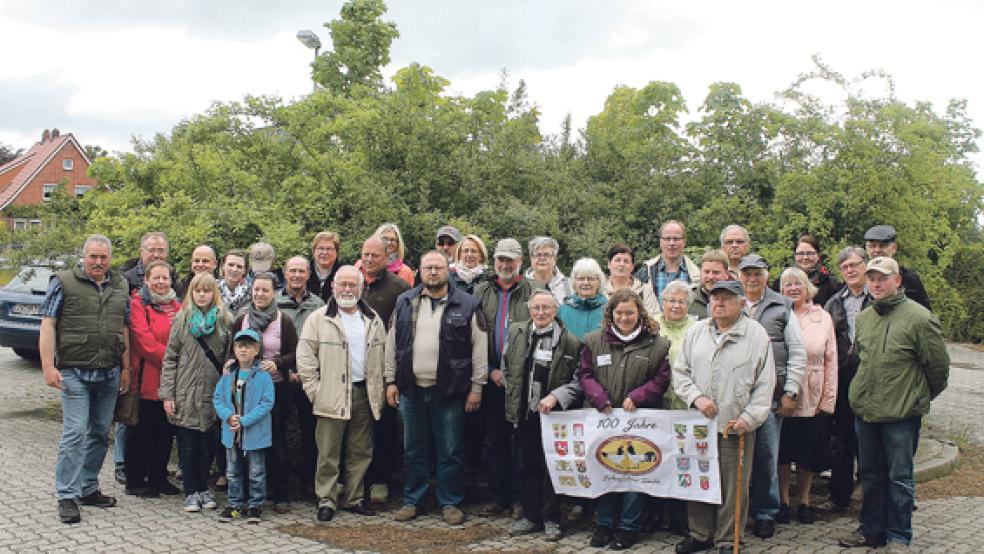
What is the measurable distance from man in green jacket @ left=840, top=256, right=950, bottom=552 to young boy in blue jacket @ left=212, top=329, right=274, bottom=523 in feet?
14.7

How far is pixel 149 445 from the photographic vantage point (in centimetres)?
706

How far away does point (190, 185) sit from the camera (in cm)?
1021

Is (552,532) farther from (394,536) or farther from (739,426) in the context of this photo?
(739,426)

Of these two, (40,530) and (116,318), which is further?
(116,318)

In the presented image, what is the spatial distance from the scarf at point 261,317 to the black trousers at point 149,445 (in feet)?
4.00

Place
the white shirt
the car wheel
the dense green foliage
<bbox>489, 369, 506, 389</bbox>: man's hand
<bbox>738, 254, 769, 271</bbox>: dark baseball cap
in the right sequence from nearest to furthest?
<bbox>738, 254, 769, 271</bbox>: dark baseball cap < <bbox>489, 369, 506, 389</bbox>: man's hand < the white shirt < the dense green foliage < the car wheel

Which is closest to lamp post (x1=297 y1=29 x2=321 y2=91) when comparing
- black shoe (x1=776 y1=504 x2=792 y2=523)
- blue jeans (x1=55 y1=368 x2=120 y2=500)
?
blue jeans (x1=55 y1=368 x2=120 y2=500)

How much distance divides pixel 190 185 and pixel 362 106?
9.00 ft

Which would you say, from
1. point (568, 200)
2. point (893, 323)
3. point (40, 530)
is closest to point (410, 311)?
point (40, 530)

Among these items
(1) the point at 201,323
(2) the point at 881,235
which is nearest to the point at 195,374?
(1) the point at 201,323

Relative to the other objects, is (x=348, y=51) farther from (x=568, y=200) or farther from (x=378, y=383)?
(x=378, y=383)

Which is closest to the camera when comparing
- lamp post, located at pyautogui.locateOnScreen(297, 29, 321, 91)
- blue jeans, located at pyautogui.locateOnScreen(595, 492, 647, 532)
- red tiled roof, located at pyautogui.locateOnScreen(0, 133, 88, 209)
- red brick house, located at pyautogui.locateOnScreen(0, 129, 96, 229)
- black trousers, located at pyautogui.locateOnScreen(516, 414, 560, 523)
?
blue jeans, located at pyautogui.locateOnScreen(595, 492, 647, 532)

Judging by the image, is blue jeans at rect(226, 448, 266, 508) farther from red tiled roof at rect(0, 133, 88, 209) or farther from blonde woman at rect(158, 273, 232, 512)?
red tiled roof at rect(0, 133, 88, 209)

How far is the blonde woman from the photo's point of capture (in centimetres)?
655
